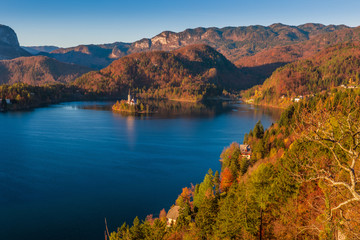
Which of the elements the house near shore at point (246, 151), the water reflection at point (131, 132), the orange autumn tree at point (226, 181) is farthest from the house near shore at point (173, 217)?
the water reflection at point (131, 132)

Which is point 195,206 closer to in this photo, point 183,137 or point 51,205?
point 51,205

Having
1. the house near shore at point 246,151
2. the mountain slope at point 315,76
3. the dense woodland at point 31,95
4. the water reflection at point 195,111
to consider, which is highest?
the mountain slope at point 315,76

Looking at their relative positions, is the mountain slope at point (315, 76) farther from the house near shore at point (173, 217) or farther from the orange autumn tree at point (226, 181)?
the house near shore at point (173, 217)

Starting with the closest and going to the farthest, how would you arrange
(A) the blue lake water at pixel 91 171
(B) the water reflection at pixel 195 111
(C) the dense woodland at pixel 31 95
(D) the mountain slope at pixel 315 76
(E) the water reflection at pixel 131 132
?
(A) the blue lake water at pixel 91 171, (E) the water reflection at pixel 131 132, (B) the water reflection at pixel 195 111, (C) the dense woodland at pixel 31 95, (D) the mountain slope at pixel 315 76

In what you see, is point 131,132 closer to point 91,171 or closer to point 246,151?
point 91,171

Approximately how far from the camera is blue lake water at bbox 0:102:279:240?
1075 inches

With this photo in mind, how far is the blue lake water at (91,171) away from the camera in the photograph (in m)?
27.3

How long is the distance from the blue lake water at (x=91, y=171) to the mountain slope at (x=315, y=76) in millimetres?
87142

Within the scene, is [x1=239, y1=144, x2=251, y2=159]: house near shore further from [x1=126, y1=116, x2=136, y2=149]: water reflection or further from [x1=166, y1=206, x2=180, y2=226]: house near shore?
[x1=126, y1=116, x2=136, y2=149]: water reflection

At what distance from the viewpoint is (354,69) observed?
16588 cm

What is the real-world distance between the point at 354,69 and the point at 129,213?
181104 mm

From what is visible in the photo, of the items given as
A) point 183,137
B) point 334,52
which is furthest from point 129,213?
point 334,52

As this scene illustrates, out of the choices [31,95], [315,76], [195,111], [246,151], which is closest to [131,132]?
[246,151]

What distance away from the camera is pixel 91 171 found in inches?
1635
